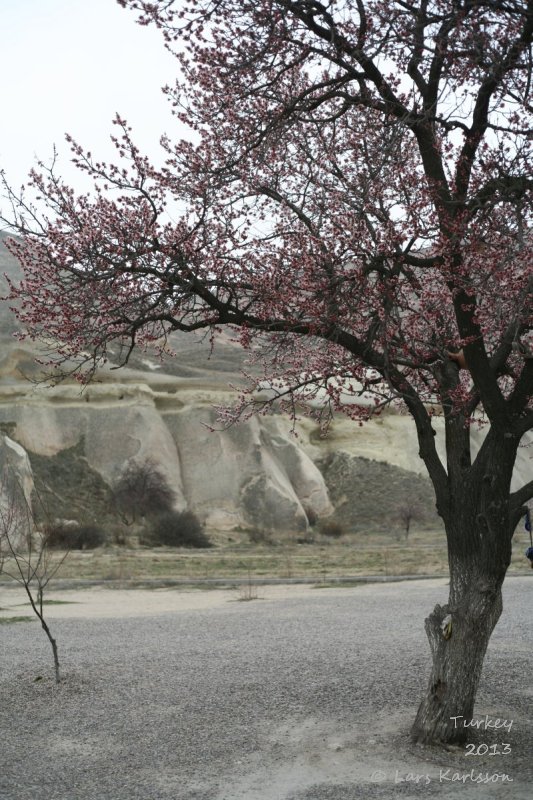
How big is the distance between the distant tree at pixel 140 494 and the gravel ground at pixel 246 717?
27.0m

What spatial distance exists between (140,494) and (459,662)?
35.7 metres

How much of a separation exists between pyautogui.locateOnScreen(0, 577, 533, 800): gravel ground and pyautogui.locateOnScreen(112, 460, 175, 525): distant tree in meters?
27.0

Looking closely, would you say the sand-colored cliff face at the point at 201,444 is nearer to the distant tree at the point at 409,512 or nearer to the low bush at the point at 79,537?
the distant tree at the point at 409,512

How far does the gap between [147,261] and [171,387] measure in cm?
4209

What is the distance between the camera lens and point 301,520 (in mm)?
43750

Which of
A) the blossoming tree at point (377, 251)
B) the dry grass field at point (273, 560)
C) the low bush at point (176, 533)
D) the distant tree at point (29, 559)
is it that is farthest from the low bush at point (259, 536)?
the blossoming tree at point (377, 251)

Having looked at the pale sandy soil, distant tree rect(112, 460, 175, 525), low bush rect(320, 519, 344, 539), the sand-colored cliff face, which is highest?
the sand-colored cliff face

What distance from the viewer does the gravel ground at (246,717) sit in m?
6.41

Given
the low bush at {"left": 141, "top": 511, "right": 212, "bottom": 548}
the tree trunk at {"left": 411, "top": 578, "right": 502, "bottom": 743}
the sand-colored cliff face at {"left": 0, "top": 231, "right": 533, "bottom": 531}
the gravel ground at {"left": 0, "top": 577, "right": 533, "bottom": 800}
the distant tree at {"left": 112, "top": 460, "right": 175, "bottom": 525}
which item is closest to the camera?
the gravel ground at {"left": 0, "top": 577, "right": 533, "bottom": 800}

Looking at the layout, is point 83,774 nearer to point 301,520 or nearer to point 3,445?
point 3,445

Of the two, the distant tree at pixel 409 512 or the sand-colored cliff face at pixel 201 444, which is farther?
the distant tree at pixel 409 512

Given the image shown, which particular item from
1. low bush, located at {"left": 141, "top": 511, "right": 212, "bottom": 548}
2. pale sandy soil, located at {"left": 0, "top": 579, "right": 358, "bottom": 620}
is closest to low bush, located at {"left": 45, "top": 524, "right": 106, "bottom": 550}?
low bush, located at {"left": 141, "top": 511, "right": 212, "bottom": 548}

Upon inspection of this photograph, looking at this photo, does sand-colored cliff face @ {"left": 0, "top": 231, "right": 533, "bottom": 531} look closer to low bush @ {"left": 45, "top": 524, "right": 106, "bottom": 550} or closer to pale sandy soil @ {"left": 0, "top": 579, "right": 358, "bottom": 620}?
low bush @ {"left": 45, "top": 524, "right": 106, "bottom": 550}

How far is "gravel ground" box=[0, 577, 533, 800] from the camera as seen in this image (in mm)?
6414
